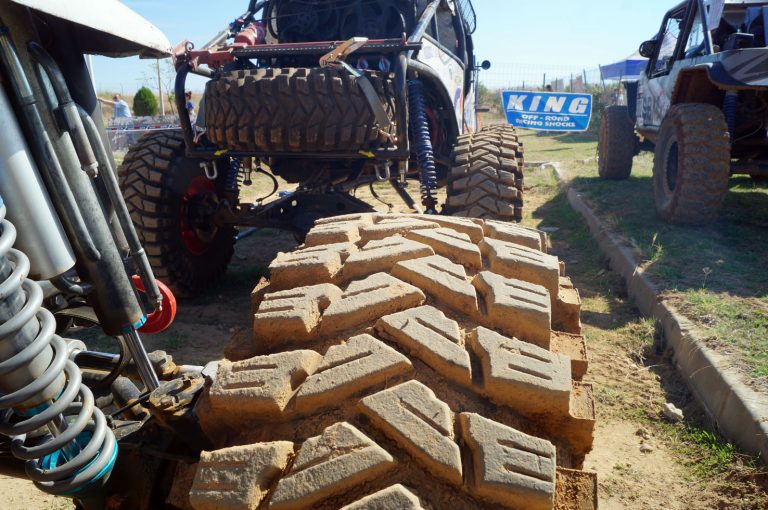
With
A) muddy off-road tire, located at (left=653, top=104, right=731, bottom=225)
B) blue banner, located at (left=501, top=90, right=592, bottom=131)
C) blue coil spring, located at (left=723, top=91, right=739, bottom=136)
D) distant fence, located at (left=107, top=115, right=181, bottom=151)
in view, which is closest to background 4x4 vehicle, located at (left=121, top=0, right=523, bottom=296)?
muddy off-road tire, located at (left=653, top=104, right=731, bottom=225)

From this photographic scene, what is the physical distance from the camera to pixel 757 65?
5047 millimetres

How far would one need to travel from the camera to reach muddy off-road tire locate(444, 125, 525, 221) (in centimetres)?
389

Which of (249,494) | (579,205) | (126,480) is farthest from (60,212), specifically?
(579,205)

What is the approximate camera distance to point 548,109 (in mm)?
15953

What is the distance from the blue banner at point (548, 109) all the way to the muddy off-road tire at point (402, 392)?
588 inches

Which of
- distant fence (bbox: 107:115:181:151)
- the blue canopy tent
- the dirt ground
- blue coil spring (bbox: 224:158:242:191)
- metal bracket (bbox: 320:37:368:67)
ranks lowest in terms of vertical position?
the dirt ground

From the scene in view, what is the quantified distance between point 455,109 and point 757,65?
2646mm

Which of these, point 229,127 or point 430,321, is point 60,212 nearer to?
point 430,321

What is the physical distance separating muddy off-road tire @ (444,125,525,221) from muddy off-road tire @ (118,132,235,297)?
82.4 inches

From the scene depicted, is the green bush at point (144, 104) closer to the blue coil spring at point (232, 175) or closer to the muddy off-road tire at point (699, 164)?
the blue coil spring at point (232, 175)

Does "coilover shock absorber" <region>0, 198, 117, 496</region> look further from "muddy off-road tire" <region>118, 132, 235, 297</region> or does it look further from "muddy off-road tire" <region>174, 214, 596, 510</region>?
"muddy off-road tire" <region>118, 132, 235, 297</region>

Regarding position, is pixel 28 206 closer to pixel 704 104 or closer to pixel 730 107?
pixel 704 104

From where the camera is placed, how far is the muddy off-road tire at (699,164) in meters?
5.27

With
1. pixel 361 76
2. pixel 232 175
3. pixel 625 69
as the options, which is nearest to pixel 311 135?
pixel 361 76
